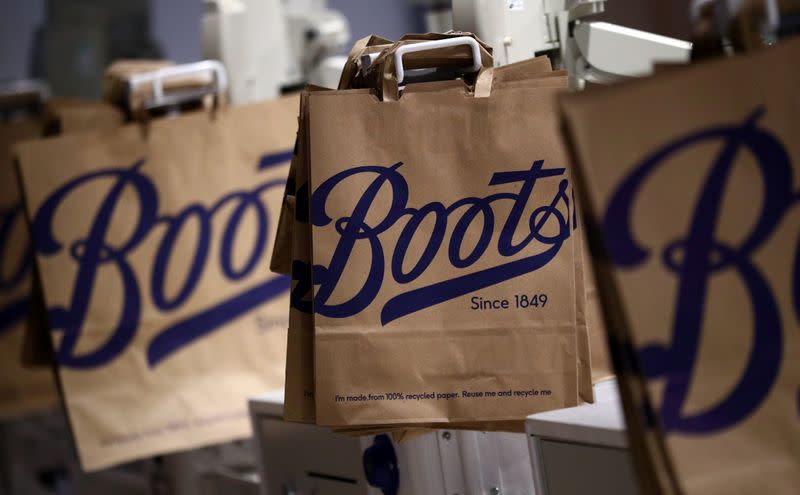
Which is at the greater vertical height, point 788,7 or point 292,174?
point 788,7

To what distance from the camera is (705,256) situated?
88 cm

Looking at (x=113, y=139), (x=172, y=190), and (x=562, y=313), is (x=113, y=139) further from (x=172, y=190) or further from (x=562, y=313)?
(x=562, y=313)

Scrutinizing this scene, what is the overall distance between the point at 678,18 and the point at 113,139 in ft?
3.31

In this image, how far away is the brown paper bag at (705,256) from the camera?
86 centimetres

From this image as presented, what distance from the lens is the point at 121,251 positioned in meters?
2.07

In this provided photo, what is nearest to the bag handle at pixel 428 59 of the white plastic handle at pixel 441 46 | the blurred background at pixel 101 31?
the white plastic handle at pixel 441 46

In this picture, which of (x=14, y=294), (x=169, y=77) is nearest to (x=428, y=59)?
(x=169, y=77)

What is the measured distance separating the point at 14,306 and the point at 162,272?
81 cm

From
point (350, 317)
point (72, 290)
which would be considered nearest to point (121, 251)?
point (72, 290)

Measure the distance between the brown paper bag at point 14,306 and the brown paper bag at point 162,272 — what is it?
2.19 ft

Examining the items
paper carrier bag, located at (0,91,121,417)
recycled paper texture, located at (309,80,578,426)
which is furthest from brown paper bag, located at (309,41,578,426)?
paper carrier bag, located at (0,91,121,417)

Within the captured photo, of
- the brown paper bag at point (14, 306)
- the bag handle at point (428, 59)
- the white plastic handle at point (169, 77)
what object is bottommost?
the brown paper bag at point (14, 306)

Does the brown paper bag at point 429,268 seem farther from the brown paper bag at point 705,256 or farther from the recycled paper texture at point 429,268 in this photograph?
the brown paper bag at point 705,256

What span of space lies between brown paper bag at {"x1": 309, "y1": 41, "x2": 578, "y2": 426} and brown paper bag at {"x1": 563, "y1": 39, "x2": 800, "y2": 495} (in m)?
0.43
